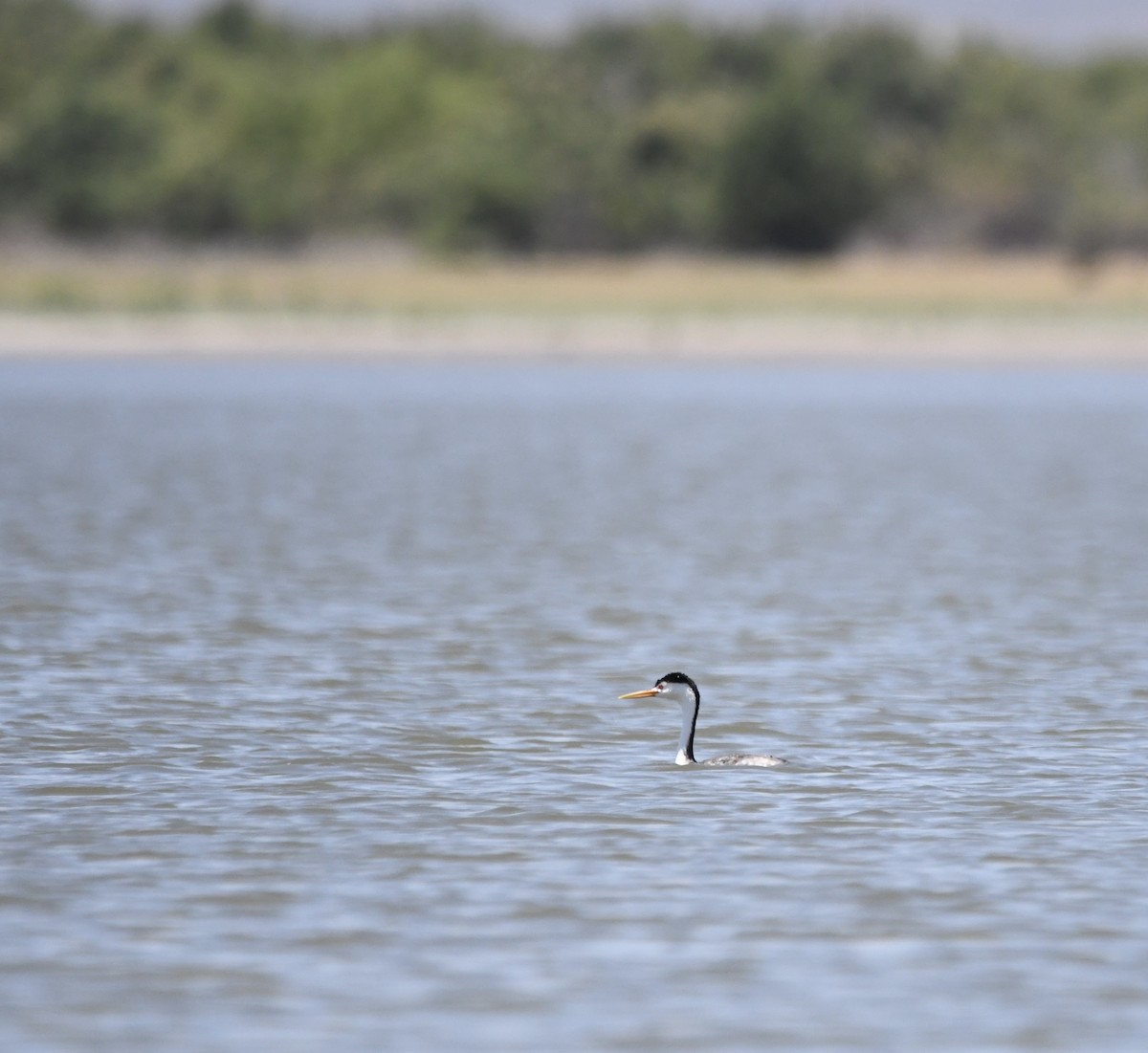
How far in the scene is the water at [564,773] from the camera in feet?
23.2

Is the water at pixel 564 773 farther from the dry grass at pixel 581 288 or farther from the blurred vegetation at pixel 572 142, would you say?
the blurred vegetation at pixel 572 142

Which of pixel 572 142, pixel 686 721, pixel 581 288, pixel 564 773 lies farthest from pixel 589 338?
pixel 564 773

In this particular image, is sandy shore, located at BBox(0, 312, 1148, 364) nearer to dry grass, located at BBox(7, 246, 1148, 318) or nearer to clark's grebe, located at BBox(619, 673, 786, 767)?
dry grass, located at BBox(7, 246, 1148, 318)

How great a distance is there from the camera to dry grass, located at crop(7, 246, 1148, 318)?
51.1 metres

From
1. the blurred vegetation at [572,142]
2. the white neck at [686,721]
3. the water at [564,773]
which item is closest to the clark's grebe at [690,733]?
the white neck at [686,721]

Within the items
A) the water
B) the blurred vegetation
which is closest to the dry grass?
the blurred vegetation

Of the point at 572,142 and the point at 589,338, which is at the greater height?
the point at 572,142

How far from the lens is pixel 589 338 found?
4956 cm

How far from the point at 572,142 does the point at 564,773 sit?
227 feet

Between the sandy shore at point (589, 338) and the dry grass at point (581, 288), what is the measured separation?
49 cm

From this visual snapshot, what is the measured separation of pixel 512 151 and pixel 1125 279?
24.6 m

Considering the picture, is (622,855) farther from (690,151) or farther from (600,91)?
(600,91)

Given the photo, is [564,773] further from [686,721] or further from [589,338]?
[589,338]

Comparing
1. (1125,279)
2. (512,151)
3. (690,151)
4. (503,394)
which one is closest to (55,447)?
(503,394)
